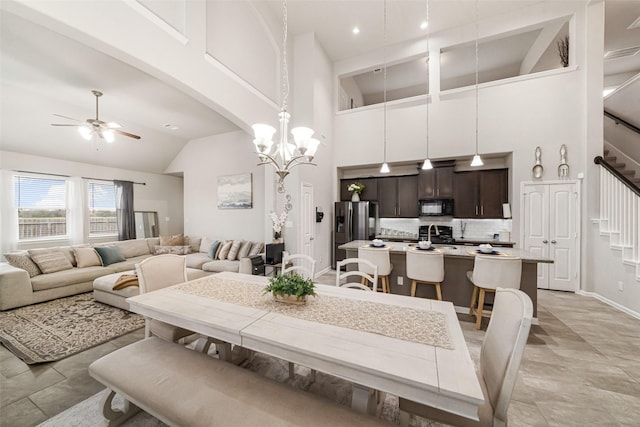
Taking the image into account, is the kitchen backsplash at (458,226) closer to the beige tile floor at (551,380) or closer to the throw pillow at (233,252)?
the beige tile floor at (551,380)

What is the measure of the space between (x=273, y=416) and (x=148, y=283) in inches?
68.2

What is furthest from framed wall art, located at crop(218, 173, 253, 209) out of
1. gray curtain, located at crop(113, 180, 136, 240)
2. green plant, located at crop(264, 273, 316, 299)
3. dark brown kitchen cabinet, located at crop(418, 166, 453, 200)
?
green plant, located at crop(264, 273, 316, 299)

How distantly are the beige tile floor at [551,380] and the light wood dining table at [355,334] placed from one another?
1.00 m

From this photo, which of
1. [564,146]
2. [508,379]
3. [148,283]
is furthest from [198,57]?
[564,146]

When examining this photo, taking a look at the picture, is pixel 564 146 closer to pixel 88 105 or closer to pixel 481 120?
pixel 481 120

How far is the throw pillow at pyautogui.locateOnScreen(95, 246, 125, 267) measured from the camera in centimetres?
479

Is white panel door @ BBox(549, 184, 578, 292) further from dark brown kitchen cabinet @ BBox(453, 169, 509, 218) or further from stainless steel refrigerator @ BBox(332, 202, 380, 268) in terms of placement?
stainless steel refrigerator @ BBox(332, 202, 380, 268)

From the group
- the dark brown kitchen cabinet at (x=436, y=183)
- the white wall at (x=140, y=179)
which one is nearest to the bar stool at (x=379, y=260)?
the dark brown kitchen cabinet at (x=436, y=183)

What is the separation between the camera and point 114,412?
1585mm

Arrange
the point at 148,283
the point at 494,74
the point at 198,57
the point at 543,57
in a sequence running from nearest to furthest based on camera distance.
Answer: the point at 148,283 < the point at 198,57 < the point at 543,57 < the point at 494,74

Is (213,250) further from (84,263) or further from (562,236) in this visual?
(562,236)

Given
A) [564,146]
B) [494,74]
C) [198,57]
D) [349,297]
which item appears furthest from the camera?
[494,74]

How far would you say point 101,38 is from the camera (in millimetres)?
2033

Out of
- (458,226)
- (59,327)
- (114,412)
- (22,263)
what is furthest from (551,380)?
(22,263)
